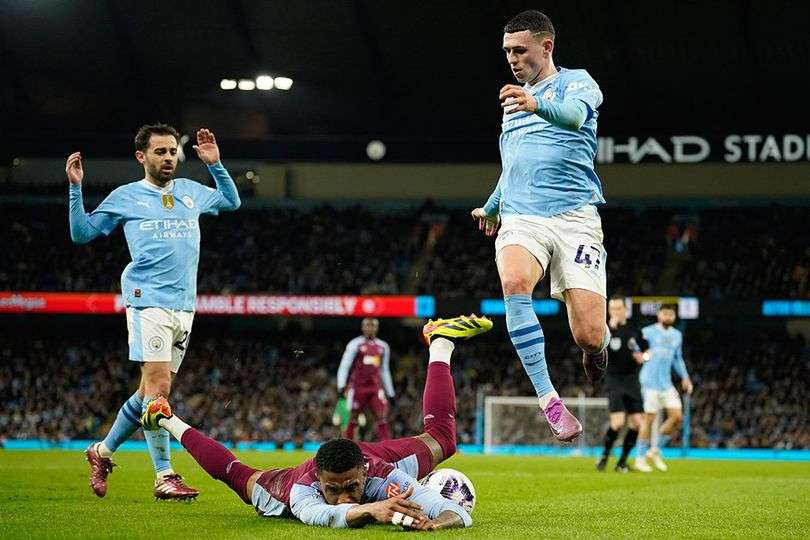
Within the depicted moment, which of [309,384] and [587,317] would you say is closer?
[587,317]

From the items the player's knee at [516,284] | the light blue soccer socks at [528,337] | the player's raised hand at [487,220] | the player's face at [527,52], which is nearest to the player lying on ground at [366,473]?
the light blue soccer socks at [528,337]

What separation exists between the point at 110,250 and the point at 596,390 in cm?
1271

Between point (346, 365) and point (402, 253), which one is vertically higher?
point (402, 253)

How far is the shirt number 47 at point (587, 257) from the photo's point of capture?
679 centimetres

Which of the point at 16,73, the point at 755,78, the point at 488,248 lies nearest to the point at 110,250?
the point at 16,73

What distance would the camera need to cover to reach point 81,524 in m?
5.92

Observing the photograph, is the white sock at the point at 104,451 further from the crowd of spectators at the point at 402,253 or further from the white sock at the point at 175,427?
the crowd of spectators at the point at 402,253

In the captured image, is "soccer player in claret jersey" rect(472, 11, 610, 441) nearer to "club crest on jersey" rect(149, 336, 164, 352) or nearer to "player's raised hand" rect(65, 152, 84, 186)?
"club crest on jersey" rect(149, 336, 164, 352)

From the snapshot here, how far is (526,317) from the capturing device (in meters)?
6.65

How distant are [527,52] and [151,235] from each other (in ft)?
9.54

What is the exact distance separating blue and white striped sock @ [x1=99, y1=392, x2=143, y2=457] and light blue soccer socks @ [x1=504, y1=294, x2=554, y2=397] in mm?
2760

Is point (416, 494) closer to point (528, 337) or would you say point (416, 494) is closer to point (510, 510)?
point (528, 337)

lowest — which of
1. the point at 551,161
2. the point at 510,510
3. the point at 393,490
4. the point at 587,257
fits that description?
the point at 510,510

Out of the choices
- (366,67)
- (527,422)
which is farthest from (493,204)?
(366,67)
